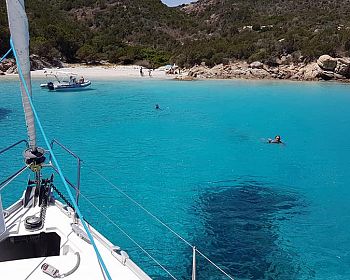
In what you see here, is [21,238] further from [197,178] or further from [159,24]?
[159,24]

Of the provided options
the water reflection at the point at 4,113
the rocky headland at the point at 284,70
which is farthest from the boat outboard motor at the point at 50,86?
the rocky headland at the point at 284,70

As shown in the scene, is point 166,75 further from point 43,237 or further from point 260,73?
point 43,237

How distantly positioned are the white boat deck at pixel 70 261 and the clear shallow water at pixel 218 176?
2.98 metres

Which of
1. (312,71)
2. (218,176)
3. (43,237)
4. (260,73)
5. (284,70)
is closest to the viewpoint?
(43,237)

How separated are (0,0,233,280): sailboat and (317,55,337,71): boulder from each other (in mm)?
51363

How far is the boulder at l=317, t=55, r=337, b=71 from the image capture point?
5169 cm

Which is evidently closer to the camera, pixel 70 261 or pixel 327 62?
pixel 70 261

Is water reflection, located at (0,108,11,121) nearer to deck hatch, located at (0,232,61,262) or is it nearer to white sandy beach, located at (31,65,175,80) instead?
deck hatch, located at (0,232,61,262)

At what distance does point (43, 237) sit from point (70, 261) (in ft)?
2.97

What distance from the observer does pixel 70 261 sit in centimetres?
548

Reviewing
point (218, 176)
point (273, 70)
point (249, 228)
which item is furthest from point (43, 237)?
point (273, 70)

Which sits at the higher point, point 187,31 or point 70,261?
point 187,31

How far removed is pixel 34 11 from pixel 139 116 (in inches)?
2434

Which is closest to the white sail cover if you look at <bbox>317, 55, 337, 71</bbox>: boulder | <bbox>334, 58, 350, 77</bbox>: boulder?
<bbox>317, 55, 337, 71</bbox>: boulder
